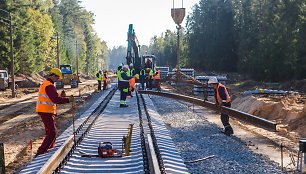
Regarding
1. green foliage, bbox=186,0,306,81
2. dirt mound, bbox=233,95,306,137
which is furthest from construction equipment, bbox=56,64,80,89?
dirt mound, bbox=233,95,306,137

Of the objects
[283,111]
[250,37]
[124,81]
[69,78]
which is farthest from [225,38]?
[124,81]

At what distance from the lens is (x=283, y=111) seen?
19516 mm

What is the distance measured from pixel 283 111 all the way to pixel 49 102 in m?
13.5

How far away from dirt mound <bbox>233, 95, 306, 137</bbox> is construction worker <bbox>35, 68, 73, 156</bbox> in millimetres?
10013

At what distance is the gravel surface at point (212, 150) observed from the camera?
25.7ft

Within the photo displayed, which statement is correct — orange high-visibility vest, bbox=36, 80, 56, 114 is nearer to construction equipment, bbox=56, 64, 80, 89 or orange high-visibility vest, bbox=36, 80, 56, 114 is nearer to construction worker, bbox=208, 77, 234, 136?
construction worker, bbox=208, 77, 234, 136

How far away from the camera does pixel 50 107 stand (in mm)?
9297

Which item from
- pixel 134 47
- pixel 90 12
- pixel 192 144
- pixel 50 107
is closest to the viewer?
pixel 50 107

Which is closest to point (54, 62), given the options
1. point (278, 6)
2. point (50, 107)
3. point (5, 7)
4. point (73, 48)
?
point (73, 48)

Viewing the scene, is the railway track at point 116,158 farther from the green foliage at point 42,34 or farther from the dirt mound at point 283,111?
the green foliage at point 42,34

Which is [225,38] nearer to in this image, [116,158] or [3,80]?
[3,80]

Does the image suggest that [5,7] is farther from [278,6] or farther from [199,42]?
[199,42]

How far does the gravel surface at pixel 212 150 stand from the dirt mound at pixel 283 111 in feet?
15.4

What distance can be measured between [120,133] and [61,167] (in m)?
4.16
